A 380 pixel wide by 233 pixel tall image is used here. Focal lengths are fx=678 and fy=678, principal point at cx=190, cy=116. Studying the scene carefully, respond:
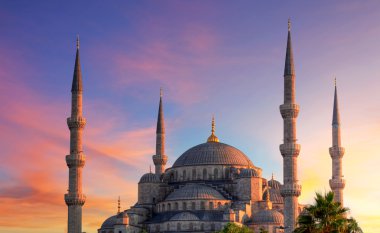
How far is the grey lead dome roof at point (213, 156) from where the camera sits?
87250mm

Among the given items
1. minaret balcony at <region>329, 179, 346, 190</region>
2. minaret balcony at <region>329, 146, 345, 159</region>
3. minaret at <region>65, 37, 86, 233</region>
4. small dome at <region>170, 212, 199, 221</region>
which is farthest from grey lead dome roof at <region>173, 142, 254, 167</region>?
minaret at <region>65, 37, 86, 233</region>

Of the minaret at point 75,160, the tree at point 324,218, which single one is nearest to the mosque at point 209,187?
the minaret at point 75,160

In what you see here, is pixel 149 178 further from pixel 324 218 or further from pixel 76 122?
pixel 324 218

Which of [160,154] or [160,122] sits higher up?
[160,122]

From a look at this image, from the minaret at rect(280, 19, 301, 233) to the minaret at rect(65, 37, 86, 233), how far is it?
2108cm

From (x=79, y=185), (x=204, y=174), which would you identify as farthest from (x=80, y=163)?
(x=204, y=174)

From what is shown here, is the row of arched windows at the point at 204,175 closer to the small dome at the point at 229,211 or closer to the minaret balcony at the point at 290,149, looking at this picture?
the small dome at the point at 229,211

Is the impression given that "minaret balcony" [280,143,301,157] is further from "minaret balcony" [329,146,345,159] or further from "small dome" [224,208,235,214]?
"minaret balcony" [329,146,345,159]

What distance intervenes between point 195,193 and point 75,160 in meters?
15.6

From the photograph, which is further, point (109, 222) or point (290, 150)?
point (109, 222)

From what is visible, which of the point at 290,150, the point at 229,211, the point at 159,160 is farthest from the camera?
the point at 159,160

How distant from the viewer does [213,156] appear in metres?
87.9

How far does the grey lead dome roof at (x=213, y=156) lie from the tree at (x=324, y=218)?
5983cm

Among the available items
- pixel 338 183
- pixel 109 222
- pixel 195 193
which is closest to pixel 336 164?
pixel 338 183
